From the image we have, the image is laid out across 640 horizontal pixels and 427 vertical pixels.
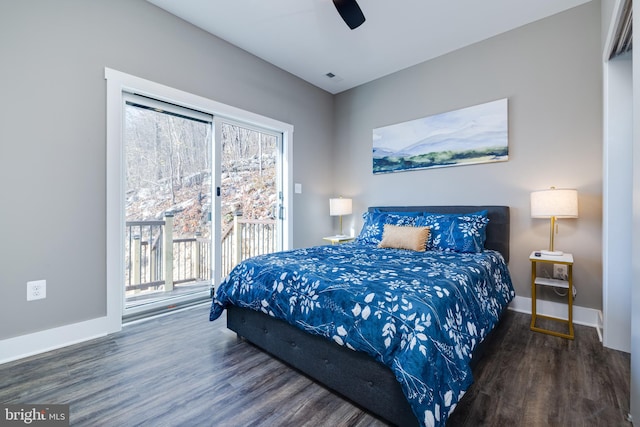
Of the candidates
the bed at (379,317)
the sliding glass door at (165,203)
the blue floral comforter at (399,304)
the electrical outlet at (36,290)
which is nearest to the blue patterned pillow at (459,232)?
the bed at (379,317)

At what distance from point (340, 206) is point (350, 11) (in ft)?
7.81

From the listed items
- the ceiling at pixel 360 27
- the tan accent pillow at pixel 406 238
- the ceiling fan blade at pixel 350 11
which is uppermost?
the ceiling at pixel 360 27

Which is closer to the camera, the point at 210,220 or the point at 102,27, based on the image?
the point at 102,27

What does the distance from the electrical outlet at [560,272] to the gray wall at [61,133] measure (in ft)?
13.0

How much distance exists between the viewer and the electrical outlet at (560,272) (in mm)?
2559

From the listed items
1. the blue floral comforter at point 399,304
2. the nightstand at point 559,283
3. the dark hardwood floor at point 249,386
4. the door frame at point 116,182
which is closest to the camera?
the blue floral comforter at point 399,304

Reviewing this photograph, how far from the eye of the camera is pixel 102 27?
2.29m

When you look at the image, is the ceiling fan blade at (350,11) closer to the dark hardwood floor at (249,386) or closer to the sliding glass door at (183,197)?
the sliding glass door at (183,197)

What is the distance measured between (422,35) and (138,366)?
12.7 feet

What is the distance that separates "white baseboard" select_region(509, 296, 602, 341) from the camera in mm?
2451

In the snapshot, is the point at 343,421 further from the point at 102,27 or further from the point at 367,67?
the point at 367,67

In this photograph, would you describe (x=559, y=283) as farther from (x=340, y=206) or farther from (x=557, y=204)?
(x=340, y=206)

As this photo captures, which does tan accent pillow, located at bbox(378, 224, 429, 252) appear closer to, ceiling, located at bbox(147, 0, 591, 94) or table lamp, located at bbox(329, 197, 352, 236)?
table lamp, located at bbox(329, 197, 352, 236)

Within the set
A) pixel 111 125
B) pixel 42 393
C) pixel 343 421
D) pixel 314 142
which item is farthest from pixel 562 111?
pixel 42 393
